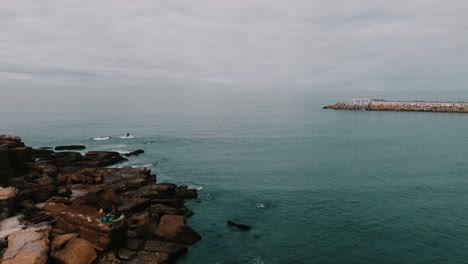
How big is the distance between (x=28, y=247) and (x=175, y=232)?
14365 mm

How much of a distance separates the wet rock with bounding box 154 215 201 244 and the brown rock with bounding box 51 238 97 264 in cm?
703

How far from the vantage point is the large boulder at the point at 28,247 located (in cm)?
3197

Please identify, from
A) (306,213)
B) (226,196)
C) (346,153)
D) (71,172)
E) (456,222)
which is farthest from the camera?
(346,153)

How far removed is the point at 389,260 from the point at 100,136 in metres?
94.7

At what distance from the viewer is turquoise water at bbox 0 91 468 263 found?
37.8 meters

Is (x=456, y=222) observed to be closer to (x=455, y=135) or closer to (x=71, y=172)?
(x=71, y=172)

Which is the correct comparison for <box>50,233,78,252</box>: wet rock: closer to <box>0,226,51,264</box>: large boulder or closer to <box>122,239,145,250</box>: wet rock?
<box>0,226,51,264</box>: large boulder

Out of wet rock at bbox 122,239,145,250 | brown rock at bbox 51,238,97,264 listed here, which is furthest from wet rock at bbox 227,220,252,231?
brown rock at bbox 51,238,97,264

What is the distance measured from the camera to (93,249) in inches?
1358

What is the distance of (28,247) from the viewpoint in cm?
3344

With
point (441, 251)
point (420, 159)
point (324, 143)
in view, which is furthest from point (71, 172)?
point (420, 159)

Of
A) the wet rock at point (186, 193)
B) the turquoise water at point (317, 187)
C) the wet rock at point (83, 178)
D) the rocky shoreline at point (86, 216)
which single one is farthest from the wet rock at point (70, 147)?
the wet rock at point (186, 193)

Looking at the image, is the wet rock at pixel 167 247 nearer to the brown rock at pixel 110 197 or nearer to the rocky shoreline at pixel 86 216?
the rocky shoreline at pixel 86 216

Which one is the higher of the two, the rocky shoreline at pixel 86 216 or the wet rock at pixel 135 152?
the wet rock at pixel 135 152
